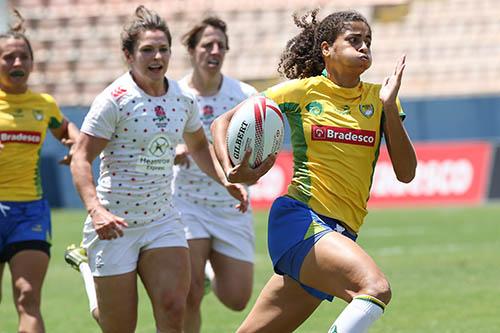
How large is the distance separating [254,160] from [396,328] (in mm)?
A: 3490

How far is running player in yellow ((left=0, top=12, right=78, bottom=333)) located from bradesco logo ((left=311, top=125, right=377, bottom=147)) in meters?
2.65

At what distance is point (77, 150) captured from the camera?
666cm

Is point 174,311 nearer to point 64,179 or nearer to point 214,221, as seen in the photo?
point 214,221

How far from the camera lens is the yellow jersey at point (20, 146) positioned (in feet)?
26.3

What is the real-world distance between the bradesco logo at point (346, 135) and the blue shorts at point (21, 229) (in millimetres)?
2710

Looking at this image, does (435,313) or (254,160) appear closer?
(254,160)

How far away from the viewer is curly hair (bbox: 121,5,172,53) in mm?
6867

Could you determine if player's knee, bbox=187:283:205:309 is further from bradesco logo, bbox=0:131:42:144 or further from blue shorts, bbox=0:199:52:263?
bradesco logo, bbox=0:131:42:144

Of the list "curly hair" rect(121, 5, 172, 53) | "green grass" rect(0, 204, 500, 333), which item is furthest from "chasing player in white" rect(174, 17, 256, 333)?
"curly hair" rect(121, 5, 172, 53)

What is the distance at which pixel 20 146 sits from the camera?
8047 mm

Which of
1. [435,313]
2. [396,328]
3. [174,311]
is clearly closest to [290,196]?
[174,311]

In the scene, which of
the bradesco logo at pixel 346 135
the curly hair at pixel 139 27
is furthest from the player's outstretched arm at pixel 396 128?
the curly hair at pixel 139 27

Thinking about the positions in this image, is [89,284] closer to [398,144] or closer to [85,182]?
[85,182]

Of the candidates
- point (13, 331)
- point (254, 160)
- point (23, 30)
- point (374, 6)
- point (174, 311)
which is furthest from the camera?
point (374, 6)
